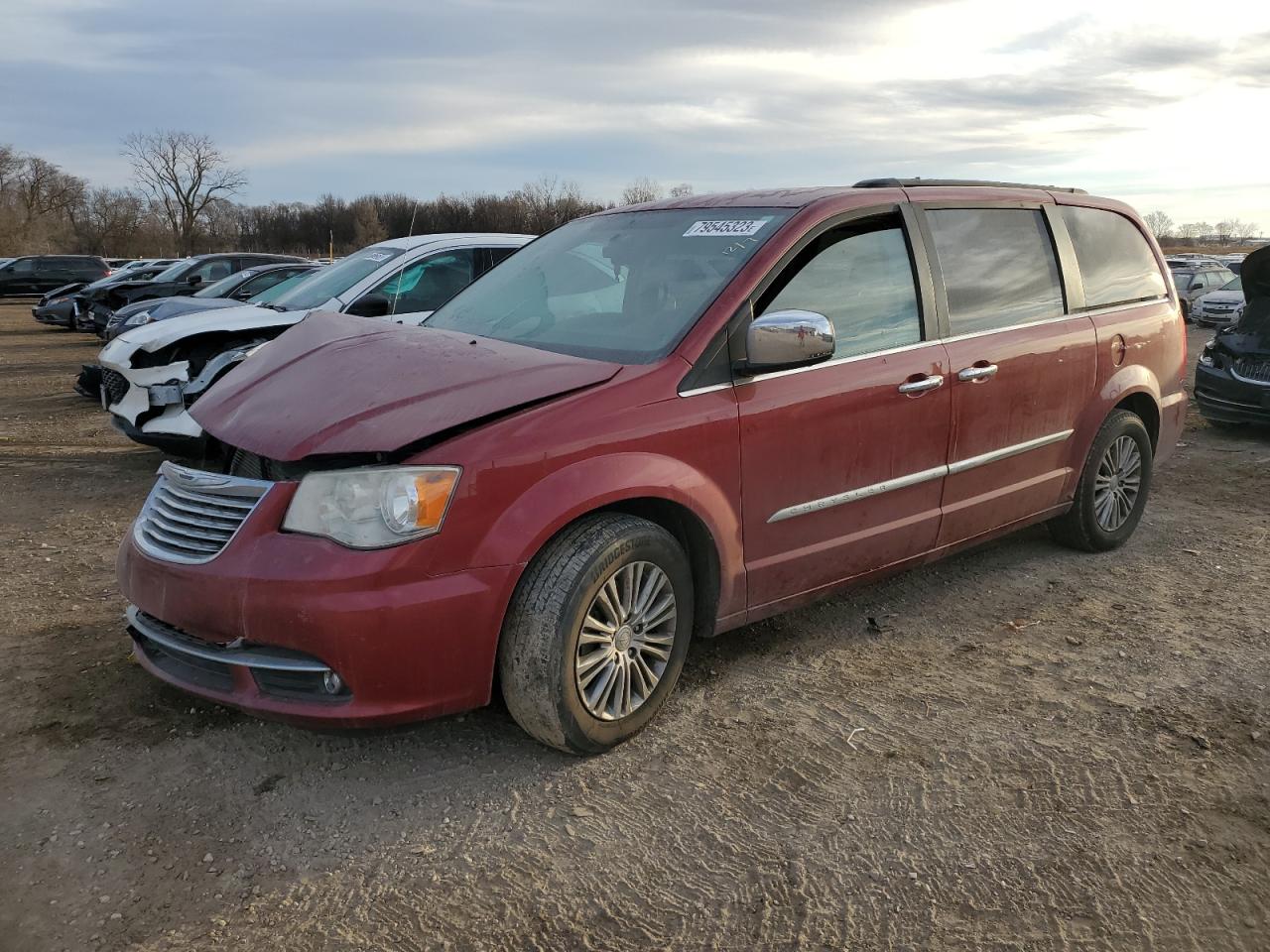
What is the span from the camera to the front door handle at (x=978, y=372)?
4.08 meters

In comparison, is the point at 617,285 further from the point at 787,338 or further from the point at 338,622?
the point at 338,622

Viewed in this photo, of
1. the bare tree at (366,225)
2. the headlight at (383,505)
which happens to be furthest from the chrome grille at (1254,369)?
the bare tree at (366,225)

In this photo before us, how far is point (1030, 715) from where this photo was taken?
3506mm

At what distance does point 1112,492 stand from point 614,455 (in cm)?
339

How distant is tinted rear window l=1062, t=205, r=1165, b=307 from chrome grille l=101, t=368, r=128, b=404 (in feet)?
20.7

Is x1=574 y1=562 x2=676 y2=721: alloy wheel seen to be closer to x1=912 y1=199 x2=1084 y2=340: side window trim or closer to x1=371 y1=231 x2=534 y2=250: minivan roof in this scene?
x1=912 y1=199 x2=1084 y2=340: side window trim

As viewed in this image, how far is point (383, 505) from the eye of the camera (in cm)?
278

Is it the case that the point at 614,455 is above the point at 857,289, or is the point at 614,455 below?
below

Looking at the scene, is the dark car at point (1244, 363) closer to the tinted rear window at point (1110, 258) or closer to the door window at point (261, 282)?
the tinted rear window at point (1110, 258)

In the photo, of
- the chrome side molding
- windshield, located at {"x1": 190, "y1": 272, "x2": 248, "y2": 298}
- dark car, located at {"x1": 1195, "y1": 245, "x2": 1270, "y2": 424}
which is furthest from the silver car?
the chrome side molding

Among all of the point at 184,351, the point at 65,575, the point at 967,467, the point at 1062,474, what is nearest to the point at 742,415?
the point at 967,467

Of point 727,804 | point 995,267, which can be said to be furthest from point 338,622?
point 995,267

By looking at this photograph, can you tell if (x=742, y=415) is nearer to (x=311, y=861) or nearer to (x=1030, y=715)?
(x=1030, y=715)

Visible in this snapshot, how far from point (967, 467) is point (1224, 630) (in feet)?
4.44
